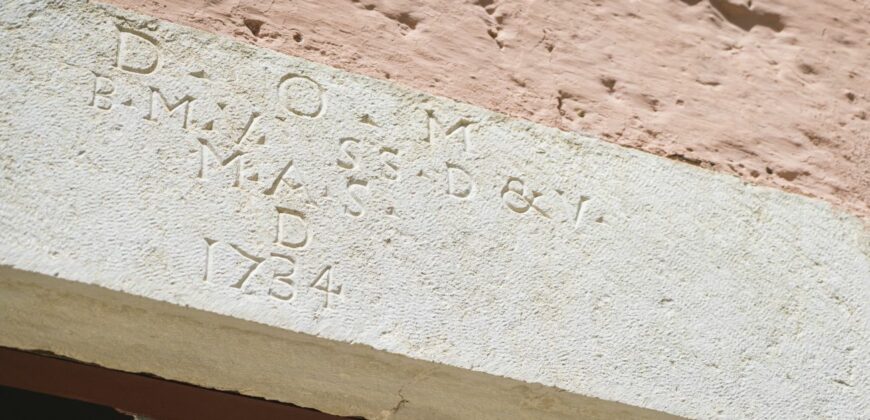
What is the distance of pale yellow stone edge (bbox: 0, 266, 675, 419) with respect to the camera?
1.52 meters

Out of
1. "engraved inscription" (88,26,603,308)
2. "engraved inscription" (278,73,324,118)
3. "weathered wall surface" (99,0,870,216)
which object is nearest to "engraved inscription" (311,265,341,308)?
"engraved inscription" (88,26,603,308)

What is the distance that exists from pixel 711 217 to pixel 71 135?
1116 millimetres

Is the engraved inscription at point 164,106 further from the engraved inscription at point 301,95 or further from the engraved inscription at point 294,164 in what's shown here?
the engraved inscription at point 301,95

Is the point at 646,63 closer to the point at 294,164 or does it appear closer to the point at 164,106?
the point at 294,164

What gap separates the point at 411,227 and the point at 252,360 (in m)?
0.34

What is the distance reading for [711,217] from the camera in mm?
1842

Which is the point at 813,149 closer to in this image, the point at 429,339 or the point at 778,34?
the point at 778,34

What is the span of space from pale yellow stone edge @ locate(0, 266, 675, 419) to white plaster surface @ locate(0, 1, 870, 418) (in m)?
Answer: 0.04

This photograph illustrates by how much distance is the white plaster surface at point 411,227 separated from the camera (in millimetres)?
1486

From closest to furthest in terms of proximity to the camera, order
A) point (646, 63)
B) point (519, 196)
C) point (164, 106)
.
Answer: point (164, 106), point (519, 196), point (646, 63)

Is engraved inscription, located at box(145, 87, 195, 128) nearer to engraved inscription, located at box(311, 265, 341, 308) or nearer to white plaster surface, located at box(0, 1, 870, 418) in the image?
white plaster surface, located at box(0, 1, 870, 418)

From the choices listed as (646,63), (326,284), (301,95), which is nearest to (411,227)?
(326,284)

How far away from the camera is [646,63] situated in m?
1.93

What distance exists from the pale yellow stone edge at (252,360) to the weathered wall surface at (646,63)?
480 mm
